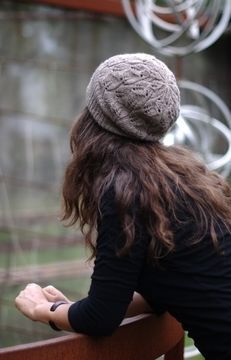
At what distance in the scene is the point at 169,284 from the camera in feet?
4.80

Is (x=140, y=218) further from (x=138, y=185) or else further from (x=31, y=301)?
(x=31, y=301)

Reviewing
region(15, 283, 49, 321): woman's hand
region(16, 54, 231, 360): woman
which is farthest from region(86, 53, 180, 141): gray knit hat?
region(15, 283, 49, 321): woman's hand

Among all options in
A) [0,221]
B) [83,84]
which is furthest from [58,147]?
[0,221]

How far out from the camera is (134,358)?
4.78 feet

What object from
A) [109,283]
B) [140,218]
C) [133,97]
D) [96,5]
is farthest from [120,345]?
[96,5]

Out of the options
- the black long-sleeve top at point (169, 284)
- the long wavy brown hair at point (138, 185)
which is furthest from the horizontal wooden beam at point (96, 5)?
the black long-sleeve top at point (169, 284)

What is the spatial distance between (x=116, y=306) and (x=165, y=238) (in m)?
0.15

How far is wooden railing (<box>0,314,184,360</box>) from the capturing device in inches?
50.3

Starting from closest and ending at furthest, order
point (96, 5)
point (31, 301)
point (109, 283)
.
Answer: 1. point (109, 283)
2. point (31, 301)
3. point (96, 5)

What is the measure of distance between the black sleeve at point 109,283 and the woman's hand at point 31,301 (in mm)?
105

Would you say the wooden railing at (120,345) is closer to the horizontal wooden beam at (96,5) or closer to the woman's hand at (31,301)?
the woman's hand at (31,301)

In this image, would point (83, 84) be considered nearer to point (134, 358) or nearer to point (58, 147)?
point (58, 147)

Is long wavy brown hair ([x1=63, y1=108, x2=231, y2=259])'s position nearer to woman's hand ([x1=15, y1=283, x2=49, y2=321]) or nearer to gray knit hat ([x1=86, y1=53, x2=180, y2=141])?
gray knit hat ([x1=86, y1=53, x2=180, y2=141])

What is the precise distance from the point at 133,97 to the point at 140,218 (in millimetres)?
229
